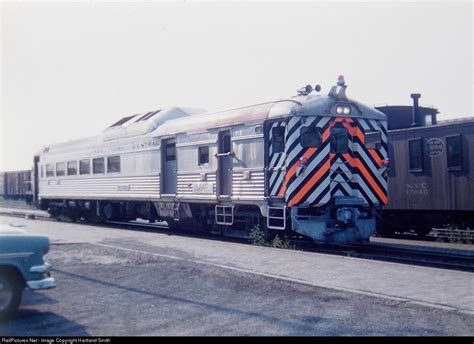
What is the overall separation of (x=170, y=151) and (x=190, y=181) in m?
1.85

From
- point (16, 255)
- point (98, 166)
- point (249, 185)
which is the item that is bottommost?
point (16, 255)

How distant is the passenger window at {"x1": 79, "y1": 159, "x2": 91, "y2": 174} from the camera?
72.7 feet

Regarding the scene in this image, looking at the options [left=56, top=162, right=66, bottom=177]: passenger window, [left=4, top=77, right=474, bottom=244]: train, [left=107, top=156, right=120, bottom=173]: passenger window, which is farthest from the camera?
[left=56, top=162, right=66, bottom=177]: passenger window

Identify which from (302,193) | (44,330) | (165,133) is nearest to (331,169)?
(302,193)

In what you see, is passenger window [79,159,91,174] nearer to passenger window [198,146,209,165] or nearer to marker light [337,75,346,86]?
passenger window [198,146,209,165]

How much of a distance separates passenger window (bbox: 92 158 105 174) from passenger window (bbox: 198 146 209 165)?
22.7 feet

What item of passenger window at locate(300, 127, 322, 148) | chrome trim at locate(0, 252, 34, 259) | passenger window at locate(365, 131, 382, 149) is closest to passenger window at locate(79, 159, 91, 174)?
passenger window at locate(365, 131, 382, 149)

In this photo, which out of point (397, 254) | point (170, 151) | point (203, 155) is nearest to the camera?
point (397, 254)

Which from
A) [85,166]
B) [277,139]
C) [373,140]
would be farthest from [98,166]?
[373,140]

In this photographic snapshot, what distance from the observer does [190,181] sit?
15.7 meters

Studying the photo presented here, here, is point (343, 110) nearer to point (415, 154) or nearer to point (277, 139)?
point (277, 139)

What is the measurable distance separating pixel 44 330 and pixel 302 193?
7420mm

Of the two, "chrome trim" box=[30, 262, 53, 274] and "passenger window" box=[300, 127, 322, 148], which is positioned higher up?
"passenger window" box=[300, 127, 322, 148]

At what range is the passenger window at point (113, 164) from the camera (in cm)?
1998
